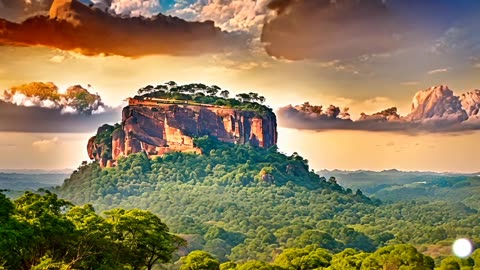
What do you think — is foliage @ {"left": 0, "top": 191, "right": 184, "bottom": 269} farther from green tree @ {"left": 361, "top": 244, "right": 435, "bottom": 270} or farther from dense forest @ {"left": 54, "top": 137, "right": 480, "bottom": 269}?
dense forest @ {"left": 54, "top": 137, "right": 480, "bottom": 269}

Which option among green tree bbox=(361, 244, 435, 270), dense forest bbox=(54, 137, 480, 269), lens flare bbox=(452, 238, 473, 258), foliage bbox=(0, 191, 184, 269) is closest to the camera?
foliage bbox=(0, 191, 184, 269)

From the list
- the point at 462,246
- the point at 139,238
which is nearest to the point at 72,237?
the point at 139,238

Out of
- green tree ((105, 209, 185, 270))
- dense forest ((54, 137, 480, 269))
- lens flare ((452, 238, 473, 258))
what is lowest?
lens flare ((452, 238, 473, 258))

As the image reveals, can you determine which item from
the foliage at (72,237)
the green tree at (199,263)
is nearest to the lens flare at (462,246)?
the green tree at (199,263)

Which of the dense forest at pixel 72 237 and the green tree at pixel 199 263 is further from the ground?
the dense forest at pixel 72 237

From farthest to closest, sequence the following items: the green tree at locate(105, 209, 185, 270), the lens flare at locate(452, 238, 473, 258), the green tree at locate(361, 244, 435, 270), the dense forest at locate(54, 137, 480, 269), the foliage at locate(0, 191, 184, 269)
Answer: the dense forest at locate(54, 137, 480, 269) < the lens flare at locate(452, 238, 473, 258) < the green tree at locate(361, 244, 435, 270) < the green tree at locate(105, 209, 185, 270) < the foliage at locate(0, 191, 184, 269)

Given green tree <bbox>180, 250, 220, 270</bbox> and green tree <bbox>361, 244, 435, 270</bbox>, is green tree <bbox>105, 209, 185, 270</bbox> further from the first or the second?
green tree <bbox>361, 244, 435, 270</bbox>

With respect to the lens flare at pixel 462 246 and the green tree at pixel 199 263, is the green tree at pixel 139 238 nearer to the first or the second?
the green tree at pixel 199 263

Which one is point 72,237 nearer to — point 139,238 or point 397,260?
point 139,238

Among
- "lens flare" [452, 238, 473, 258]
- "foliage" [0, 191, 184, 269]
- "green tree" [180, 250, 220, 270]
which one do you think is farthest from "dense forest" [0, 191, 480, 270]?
"lens flare" [452, 238, 473, 258]

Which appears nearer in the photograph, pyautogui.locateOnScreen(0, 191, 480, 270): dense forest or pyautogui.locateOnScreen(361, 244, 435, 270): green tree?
pyautogui.locateOnScreen(0, 191, 480, 270): dense forest

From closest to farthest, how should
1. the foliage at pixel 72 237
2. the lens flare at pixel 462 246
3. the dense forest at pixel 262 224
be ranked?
the foliage at pixel 72 237 < the lens flare at pixel 462 246 < the dense forest at pixel 262 224

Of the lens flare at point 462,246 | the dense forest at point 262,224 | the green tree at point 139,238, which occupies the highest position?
the green tree at point 139,238

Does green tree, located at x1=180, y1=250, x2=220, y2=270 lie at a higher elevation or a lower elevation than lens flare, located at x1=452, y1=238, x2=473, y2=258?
higher
